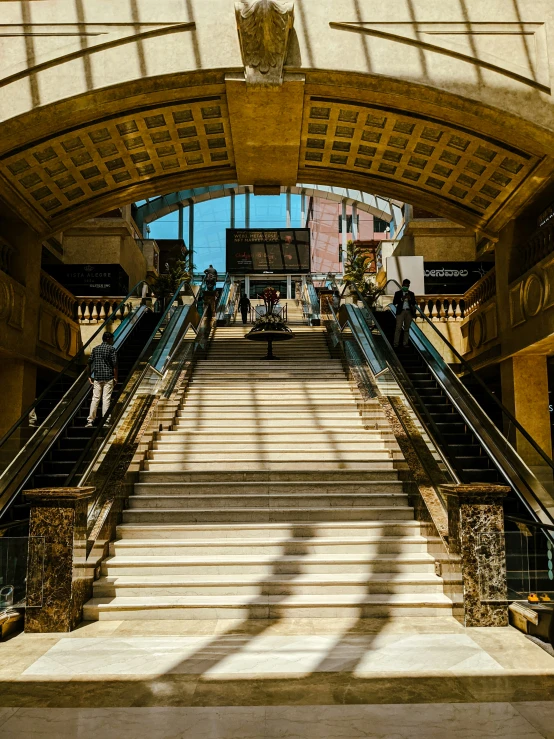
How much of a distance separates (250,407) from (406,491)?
327 centimetres

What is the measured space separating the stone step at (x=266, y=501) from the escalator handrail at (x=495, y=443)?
1.25 m

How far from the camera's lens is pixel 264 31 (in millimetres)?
9695

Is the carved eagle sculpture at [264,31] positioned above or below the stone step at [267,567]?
above

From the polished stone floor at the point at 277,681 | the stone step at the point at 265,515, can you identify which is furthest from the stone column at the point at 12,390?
the polished stone floor at the point at 277,681

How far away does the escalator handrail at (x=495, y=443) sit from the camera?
693cm

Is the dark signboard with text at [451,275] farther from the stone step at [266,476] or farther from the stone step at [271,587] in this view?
the stone step at [271,587]

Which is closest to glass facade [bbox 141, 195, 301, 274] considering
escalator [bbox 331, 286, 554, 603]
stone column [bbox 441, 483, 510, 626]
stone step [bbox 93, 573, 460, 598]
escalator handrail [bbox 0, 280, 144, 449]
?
escalator handrail [bbox 0, 280, 144, 449]

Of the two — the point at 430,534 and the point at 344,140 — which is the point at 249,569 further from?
the point at 344,140

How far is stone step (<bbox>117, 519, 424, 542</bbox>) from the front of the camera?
6227 millimetres

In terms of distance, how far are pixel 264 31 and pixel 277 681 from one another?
9.08m

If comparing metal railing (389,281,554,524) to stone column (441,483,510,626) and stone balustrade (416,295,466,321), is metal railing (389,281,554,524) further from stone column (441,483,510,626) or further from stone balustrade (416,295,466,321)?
stone balustrade (416,295,466,321)

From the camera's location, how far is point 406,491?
7008 millimetres

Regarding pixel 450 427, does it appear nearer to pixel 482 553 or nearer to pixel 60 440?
pixel 482 553

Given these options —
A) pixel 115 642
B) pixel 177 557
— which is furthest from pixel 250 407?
pixel 115 642
